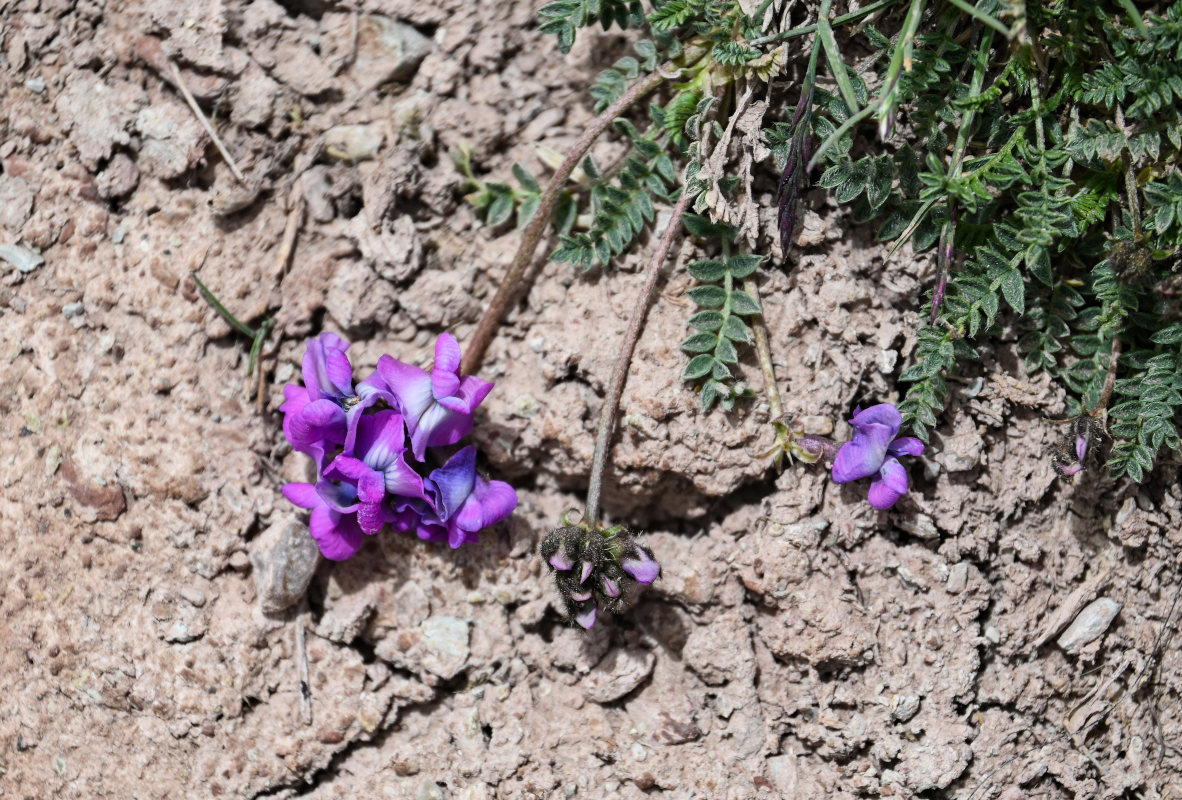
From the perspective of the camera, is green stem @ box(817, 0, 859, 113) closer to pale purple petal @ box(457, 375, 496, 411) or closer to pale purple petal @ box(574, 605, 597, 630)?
pale purple petal @ box(457, 375, 496, 411)

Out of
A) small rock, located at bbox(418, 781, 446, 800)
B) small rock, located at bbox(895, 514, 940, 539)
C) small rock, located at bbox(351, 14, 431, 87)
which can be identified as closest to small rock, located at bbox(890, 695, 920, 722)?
small rock, located at bbox(895, 514, 940, 539)

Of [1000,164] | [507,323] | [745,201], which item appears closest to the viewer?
[1000,164]

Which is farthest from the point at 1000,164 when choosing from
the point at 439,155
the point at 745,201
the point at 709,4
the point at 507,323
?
the point at 439,155

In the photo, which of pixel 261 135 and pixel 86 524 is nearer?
pixel 86 524

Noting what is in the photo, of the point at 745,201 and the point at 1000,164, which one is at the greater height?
the point at 1000,164

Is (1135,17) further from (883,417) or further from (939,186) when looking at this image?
(883,417)

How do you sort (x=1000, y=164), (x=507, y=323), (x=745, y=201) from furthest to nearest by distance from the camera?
(x=507, y=323)
(x=745, y=201)
(x=1000, y=164)

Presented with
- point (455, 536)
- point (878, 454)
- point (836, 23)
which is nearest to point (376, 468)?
point (455, 536)

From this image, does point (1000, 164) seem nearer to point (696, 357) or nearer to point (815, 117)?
point (815, 117)

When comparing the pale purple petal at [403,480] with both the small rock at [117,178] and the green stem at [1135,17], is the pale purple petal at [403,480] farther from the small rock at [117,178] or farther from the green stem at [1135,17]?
A: the green stem at [1135,17]
